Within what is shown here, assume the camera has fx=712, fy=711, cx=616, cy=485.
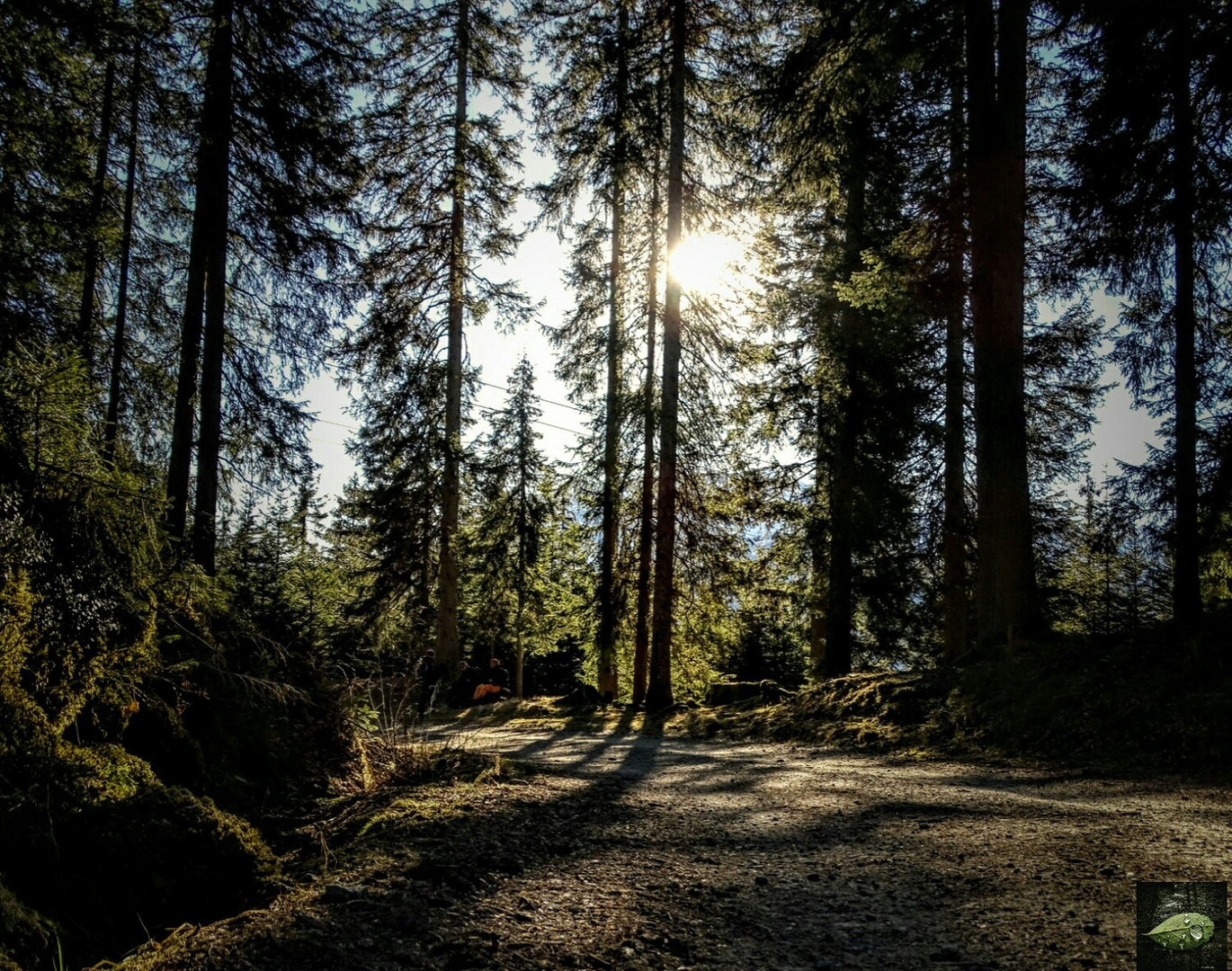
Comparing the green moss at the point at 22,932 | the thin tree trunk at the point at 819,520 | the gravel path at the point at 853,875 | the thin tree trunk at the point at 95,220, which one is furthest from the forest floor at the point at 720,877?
the thin tree trunk at the point at 819,520

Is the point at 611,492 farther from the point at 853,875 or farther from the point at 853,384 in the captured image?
the point at 853,875

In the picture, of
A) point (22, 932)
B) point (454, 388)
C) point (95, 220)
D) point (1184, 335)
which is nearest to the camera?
point (22, 932)

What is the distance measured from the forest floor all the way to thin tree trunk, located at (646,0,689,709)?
818 cm

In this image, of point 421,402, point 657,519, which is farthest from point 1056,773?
point 421,402

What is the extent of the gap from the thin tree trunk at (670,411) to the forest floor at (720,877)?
26.8ft

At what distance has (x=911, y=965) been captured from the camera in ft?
7.31

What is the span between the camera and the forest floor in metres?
2.28

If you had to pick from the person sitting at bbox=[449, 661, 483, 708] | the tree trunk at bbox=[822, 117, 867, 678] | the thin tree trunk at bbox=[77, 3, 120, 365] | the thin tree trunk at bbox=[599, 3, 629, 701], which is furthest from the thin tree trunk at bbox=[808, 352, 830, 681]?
the thin tree trunk at bbox=[77, 3, 120, 365]

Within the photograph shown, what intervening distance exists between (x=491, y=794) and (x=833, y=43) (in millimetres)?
10189

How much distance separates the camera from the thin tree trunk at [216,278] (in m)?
9.53

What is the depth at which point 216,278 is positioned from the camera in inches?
384

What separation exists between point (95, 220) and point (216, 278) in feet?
13.6

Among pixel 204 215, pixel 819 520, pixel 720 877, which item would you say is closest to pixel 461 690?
pixel 819 520

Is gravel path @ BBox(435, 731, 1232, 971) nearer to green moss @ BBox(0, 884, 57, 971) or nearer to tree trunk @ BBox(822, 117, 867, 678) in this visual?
green moss @ BBox(0, 884, 57, 971)
